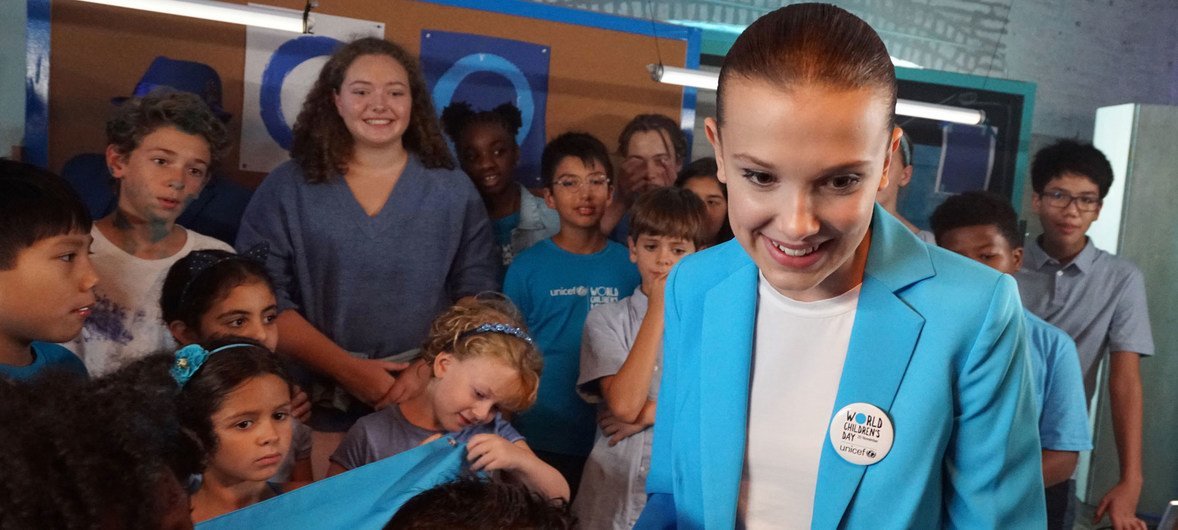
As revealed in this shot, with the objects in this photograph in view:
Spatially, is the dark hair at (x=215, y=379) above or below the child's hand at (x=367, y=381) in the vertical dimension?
above

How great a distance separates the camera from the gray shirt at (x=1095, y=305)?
4.20m

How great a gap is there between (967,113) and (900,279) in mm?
3637

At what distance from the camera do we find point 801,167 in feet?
3.93

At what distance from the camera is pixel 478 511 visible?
155 cm

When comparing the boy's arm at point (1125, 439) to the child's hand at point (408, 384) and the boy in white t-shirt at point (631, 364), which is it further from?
the child's hand at point (408, 384)

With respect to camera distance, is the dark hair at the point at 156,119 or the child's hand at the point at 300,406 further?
the dark hair at the point at 156,119

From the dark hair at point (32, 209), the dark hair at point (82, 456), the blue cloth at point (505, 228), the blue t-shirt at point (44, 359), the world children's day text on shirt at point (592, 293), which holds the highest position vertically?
the dark hair at point (32, 209)

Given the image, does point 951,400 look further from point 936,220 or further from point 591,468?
point 936,220

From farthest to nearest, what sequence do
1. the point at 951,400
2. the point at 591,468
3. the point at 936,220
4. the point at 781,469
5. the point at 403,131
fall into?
the point at 936,220 < the point at 403,131 < the point at 591,468 < the point at 781,469 < the point at 951,400

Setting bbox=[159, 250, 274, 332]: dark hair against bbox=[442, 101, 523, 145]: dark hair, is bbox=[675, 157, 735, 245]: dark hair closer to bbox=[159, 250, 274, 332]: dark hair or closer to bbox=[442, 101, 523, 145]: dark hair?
bbox=[442, 101, 523, 145]: dark hair

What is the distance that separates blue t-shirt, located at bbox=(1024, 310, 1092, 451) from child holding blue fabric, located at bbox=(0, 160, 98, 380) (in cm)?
280

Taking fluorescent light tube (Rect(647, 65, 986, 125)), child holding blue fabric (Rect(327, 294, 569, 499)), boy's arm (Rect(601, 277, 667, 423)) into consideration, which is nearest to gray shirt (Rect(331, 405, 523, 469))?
child holding blue fabric (Rect(327, 294, 569, 499))

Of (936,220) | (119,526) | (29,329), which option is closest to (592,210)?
(936,220)

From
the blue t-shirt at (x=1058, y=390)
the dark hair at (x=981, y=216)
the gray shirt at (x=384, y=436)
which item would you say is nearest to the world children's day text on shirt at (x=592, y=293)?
the gray shirt at (x=384, y=436)
